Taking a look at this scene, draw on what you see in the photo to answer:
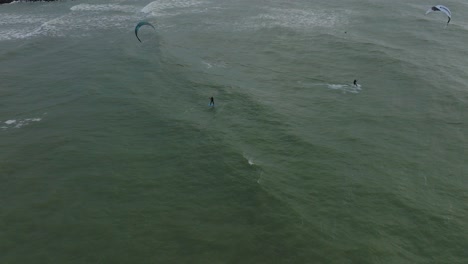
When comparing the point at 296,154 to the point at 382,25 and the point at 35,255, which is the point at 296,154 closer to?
the point at 35,255

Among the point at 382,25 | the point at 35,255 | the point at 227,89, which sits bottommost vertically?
the point at 35,255

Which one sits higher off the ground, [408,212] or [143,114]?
[143,114]

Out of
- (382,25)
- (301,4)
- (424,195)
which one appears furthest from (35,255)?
(301,4)

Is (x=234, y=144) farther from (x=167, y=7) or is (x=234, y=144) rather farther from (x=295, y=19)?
(x=167, y=7)

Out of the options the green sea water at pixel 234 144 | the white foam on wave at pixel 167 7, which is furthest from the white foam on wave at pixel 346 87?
the white foam on wave at pixel 167 7

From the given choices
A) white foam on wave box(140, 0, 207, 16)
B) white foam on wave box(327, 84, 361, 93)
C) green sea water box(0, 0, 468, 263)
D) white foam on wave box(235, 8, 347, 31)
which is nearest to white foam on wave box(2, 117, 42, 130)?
green sea water box(0, 0, 468, 263)

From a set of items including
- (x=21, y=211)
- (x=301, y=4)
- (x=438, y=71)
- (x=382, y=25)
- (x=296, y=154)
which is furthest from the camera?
(x=301, y=4)

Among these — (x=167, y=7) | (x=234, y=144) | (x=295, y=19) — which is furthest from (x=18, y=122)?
(x=295, y=19)
